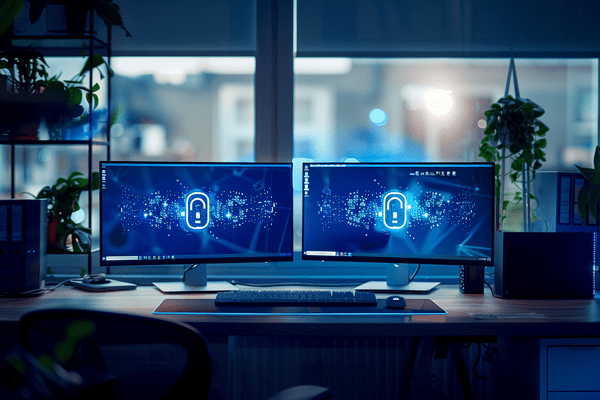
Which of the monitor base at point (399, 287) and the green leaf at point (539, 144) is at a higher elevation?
the green leaf at point (539, 144)

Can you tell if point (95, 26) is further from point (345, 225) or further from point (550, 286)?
point (550, 286)

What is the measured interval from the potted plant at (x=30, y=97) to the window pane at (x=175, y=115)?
274mm

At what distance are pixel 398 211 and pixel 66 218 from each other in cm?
136

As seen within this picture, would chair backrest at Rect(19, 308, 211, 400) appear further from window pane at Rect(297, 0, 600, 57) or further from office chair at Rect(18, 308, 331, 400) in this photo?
window pane at Rect(297, 0, 600, 57)

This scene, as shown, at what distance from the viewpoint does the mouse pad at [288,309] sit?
155 cm

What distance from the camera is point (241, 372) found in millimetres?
2215

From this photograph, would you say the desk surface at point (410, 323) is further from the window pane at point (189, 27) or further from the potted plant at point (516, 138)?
the window pane at point (189, 27)

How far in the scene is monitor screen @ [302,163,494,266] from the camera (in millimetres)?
1834

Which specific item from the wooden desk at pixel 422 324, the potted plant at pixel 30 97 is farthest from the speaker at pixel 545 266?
the potted plant at pixel 30 97

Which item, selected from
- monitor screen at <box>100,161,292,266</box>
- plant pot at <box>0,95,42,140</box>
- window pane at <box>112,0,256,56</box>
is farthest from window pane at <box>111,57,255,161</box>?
monitor screen at <box>100,161,292,266</box>

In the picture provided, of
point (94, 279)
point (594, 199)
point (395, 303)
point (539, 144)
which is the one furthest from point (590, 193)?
point (94, 279)

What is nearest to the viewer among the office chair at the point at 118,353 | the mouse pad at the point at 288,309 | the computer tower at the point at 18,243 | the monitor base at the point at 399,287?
the office chair at the point at 118,353

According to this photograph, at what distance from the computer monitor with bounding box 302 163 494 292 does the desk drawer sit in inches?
15.7

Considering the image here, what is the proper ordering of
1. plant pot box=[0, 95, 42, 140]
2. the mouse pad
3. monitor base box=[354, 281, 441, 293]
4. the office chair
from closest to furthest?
the office chair < the mouse pad < monitor base box=[354, 281, 441, 293] < plant pot box=[0, 95, 42, 140]
